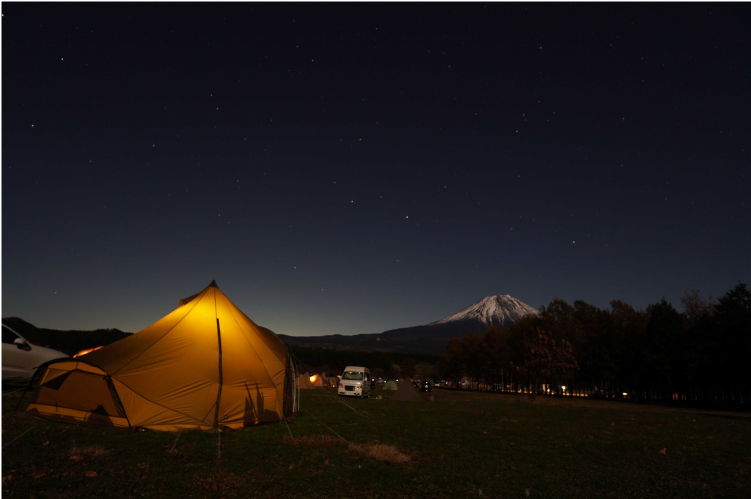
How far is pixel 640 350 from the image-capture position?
178ft

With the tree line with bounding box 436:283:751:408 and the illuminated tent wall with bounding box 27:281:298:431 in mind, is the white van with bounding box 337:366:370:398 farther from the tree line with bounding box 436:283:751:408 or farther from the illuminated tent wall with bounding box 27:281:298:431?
the tree line with bounding box 436:283:751:408

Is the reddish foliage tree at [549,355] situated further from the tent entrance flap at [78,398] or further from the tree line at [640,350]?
the tent entrance flap at [78,398]

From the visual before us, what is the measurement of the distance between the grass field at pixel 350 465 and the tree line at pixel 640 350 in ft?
122

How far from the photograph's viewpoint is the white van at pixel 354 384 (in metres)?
32.7

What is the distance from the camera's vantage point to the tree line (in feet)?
137

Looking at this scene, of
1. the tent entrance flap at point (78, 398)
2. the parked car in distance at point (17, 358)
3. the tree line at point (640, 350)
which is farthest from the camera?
the tree line at point (640, 350)

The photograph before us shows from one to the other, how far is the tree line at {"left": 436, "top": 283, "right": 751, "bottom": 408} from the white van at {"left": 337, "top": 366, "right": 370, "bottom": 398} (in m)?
A: 24.6

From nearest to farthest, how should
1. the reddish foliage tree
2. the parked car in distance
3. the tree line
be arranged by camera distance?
the parked car in distance < the tree line < the reddish foliage tree

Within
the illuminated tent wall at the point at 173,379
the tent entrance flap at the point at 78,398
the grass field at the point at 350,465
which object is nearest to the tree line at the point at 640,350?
the grass field at the point at 350,465

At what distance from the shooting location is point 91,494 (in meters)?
5.91

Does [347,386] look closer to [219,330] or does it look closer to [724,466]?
[219,330]

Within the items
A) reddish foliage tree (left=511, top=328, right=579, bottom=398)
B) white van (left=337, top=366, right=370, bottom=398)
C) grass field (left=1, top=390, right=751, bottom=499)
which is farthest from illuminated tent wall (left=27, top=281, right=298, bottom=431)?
reddish foliage tree (left=511, top=328, right=579, bottom=398)

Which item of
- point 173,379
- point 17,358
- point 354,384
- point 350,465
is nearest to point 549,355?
point 354,384

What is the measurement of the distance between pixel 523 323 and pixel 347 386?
4730 centimetres
